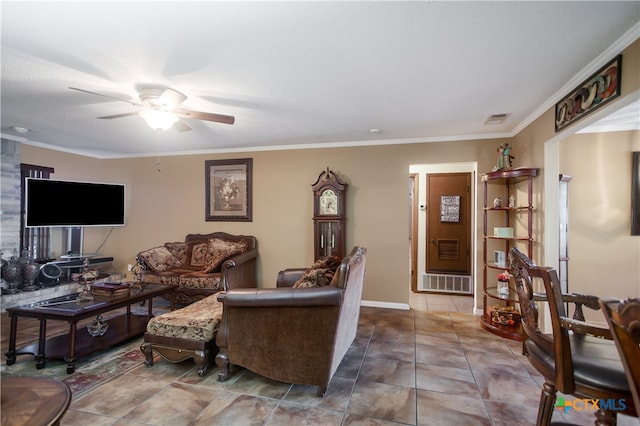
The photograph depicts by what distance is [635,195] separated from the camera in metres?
3.22

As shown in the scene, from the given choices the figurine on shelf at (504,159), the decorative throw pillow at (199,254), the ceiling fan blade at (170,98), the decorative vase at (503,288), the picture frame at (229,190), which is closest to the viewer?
the ceiling fan blade at (170,98)

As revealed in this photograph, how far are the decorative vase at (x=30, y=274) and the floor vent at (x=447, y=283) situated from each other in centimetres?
589

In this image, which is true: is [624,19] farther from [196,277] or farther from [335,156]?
[196,277]

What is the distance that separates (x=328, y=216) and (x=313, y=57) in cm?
250

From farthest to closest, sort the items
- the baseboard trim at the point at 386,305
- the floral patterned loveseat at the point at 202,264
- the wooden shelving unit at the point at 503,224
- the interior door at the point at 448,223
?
the interior door at the point at 448,223 < the baseboard trim at the point at 386,305 < the floral patterned loveseat at the point at 202,264 < the wooden shelving unit at the point at 503,224

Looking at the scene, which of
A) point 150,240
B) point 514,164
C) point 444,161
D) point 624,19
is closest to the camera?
point 624,19

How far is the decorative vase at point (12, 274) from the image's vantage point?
3.82 meters

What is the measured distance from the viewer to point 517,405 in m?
1.98

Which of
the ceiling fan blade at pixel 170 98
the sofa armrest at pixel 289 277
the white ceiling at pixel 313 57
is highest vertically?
the white ceiling at pixel 313 57

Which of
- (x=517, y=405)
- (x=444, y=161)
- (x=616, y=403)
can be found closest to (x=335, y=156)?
(x=444, y=161)

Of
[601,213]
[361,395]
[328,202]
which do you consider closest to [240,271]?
[328,202]

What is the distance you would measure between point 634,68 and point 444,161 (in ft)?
7.66

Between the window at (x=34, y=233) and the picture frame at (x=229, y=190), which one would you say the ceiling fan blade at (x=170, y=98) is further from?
the window at (x=34, y=233)

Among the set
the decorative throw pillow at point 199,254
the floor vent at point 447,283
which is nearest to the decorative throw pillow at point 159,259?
the decorative throw pillow at point 199,254
